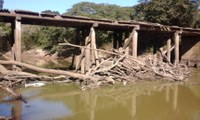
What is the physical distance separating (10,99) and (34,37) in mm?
37518

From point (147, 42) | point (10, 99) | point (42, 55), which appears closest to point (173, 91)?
point (10, 99)

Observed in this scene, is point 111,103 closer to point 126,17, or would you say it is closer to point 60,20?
point 60,20

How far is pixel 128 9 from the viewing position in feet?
159

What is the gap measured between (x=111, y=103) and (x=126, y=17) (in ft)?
116

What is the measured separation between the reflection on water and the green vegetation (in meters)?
19.5

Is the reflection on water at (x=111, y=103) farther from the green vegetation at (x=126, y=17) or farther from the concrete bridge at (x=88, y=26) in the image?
the green vegetation at (x=126, y=17)

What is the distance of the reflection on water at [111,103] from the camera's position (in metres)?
8.31

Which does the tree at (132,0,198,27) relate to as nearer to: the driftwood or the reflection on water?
the driftwood

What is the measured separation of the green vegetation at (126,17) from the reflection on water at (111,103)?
64.0 feet

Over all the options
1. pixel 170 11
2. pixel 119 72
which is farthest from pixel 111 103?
pixel 170 11

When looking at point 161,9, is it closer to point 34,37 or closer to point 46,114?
point 34,37

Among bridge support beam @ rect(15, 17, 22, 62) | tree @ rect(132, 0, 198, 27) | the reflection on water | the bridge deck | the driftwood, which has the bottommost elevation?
the reflection on water

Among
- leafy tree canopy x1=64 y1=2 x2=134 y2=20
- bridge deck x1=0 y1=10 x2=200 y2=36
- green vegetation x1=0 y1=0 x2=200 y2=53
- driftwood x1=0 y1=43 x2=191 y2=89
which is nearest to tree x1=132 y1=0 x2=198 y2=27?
green vegetation x1=0 y1=0 x2=200 y2=53

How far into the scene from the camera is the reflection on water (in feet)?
27.3
